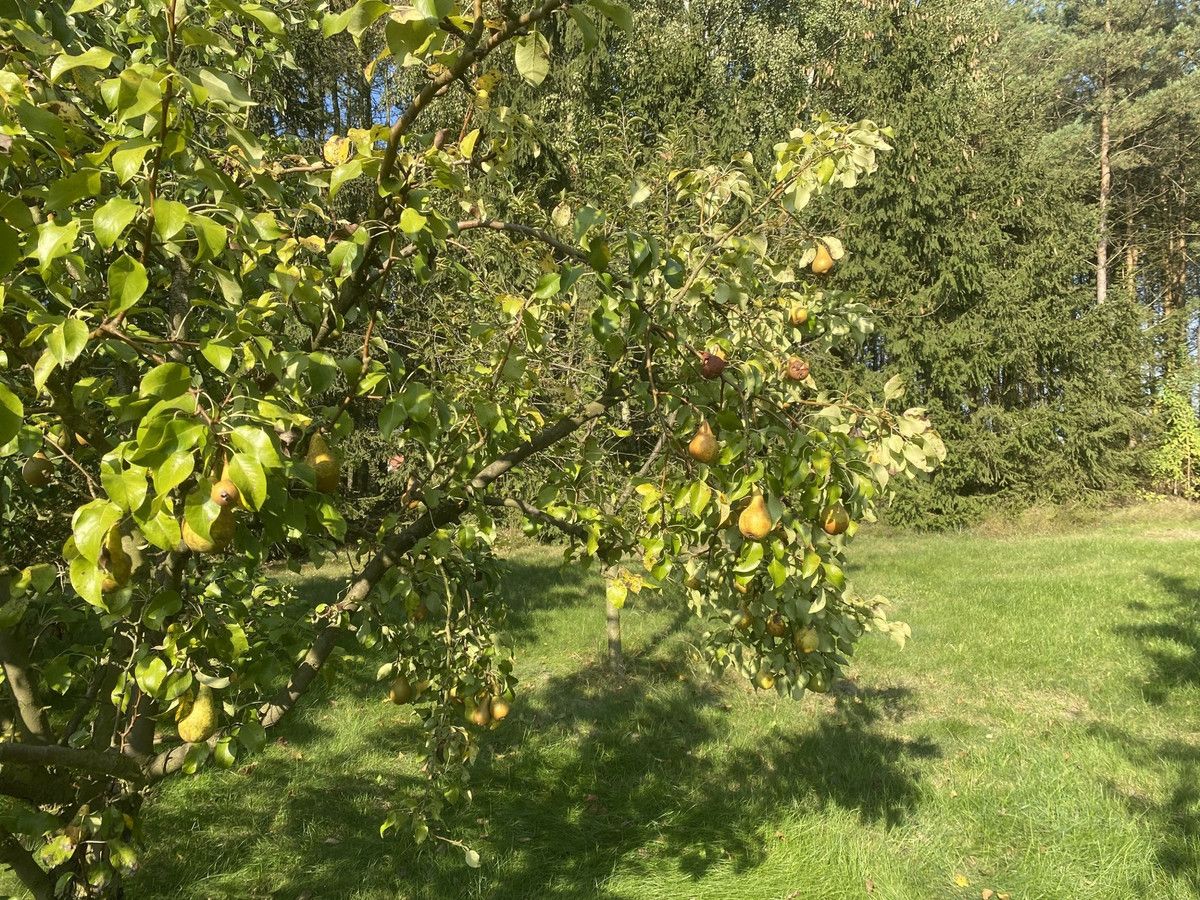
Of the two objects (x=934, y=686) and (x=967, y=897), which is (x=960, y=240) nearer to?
(x=934, y=686)

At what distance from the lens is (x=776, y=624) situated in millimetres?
2129

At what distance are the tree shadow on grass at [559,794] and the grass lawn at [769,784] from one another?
2 cm

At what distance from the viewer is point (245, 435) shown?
962 millimetres

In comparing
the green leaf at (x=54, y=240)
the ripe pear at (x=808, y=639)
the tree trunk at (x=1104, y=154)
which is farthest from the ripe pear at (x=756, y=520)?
the tree trunk at (x=1104, y=154)

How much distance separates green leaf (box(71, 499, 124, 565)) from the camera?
3.05ft

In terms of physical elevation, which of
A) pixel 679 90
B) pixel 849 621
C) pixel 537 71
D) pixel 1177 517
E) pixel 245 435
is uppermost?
pixel 679 90

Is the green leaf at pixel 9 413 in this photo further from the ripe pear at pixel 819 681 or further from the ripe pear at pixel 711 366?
the ripe pear at pixel 819 681

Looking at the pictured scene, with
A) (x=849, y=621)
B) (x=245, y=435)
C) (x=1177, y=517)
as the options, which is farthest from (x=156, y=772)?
(x=1177, y=517)

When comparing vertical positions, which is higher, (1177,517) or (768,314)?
(768,314)

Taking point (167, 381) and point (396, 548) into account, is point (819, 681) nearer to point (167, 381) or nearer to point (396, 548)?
point (396, 548)

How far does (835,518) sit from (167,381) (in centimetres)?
134

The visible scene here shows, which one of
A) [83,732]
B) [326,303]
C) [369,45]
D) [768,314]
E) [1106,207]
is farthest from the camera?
[1106,207]

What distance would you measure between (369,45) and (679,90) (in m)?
5.77

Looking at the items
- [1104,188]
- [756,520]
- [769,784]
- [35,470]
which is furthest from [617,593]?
[1104,188]
